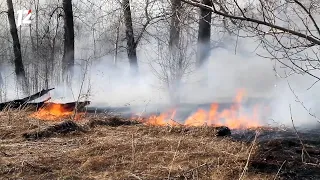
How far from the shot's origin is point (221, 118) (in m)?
10.9

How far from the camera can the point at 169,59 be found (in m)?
14.5

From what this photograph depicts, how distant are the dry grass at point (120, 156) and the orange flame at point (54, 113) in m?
1.70

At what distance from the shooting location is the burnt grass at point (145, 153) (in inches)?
214

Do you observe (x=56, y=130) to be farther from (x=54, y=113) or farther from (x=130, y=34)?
(x=130, y=34)

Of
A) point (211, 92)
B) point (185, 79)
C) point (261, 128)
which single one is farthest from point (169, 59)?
point (261, 128)

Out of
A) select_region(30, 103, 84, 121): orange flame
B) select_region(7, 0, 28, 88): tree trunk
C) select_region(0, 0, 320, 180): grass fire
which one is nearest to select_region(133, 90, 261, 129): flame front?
select_region(0, 0, 320, 180): grass fire

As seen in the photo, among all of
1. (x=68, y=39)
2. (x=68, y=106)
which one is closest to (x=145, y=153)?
(x=68, y=106)

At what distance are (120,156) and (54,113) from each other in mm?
4970

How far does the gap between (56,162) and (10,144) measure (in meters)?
1.43

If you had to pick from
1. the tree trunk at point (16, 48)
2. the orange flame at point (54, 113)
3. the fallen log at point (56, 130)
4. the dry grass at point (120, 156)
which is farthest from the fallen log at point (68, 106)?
the tree trunk at point (16, 48)

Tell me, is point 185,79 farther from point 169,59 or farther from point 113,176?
point 113,176

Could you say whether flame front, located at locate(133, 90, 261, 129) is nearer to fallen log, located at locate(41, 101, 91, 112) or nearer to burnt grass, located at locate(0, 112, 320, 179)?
burnt grass, located at locate(0, 112, 320, 179)

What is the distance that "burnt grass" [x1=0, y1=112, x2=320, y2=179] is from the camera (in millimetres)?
5434

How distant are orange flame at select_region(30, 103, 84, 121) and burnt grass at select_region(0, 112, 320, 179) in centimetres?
103
